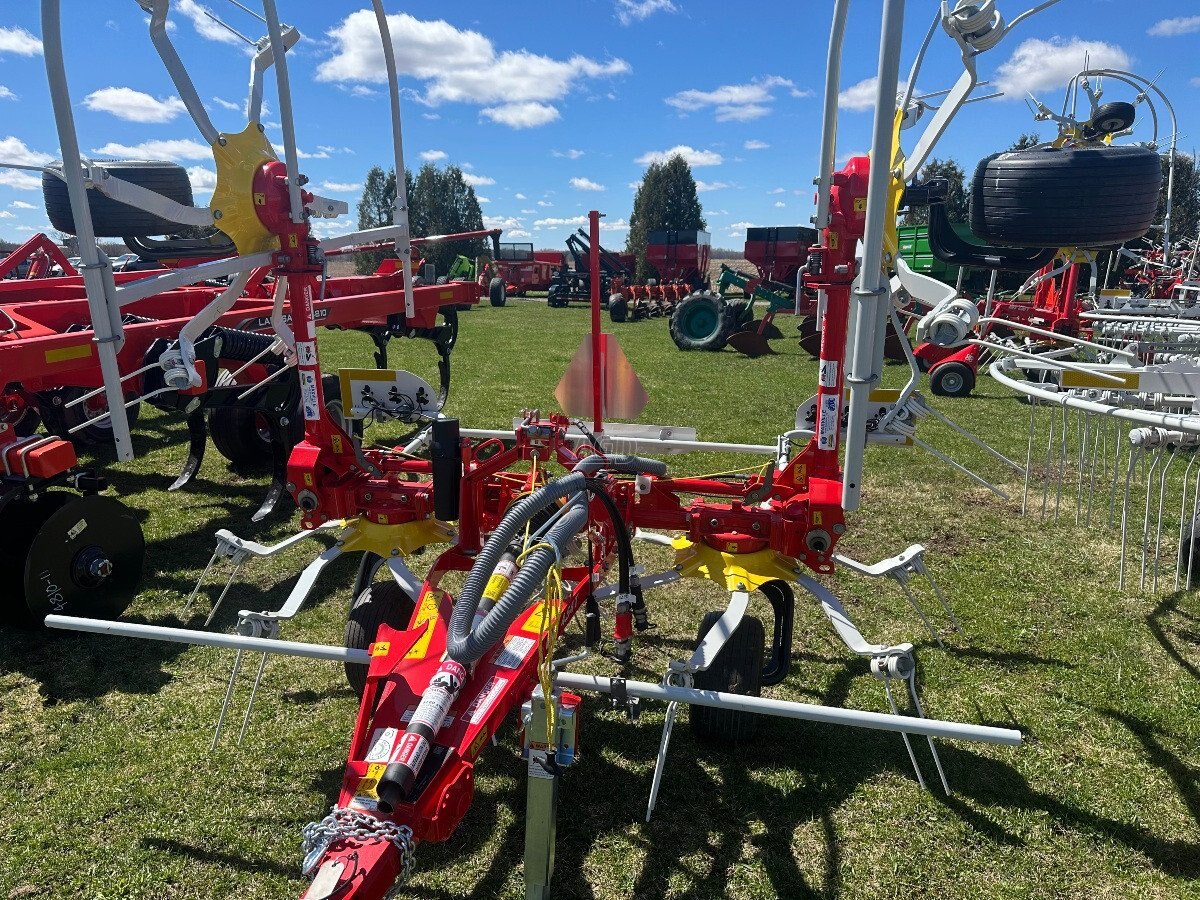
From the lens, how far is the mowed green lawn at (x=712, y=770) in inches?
115

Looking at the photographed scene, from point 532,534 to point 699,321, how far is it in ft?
48.6

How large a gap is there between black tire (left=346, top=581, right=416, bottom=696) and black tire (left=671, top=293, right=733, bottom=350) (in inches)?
537

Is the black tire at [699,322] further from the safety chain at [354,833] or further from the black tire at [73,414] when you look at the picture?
the safety chain at [354,833]

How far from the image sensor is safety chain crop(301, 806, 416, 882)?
217cm

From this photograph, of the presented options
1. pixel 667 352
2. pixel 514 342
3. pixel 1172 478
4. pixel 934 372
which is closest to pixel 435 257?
pixel 514 342

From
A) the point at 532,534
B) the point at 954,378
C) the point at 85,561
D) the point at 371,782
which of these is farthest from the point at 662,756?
the point at 954,378

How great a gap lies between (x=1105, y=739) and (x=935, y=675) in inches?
32.2

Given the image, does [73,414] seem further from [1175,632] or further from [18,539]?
[1175,632]

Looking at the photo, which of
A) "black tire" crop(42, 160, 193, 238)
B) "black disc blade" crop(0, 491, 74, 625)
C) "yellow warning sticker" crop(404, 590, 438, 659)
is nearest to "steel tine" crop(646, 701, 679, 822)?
"yellow warning sticker" crop(404, 590, 438, 659)

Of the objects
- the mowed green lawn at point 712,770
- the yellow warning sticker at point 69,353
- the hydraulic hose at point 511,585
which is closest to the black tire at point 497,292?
the mowed green lawn at point 712,770

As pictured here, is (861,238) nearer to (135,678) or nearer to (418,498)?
(418,498)

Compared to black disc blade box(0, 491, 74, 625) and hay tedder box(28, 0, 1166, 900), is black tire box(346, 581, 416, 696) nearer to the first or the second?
hay tedder box(28, 0, 1166, 900)

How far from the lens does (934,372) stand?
38.7 feet

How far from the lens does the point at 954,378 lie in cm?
1166
